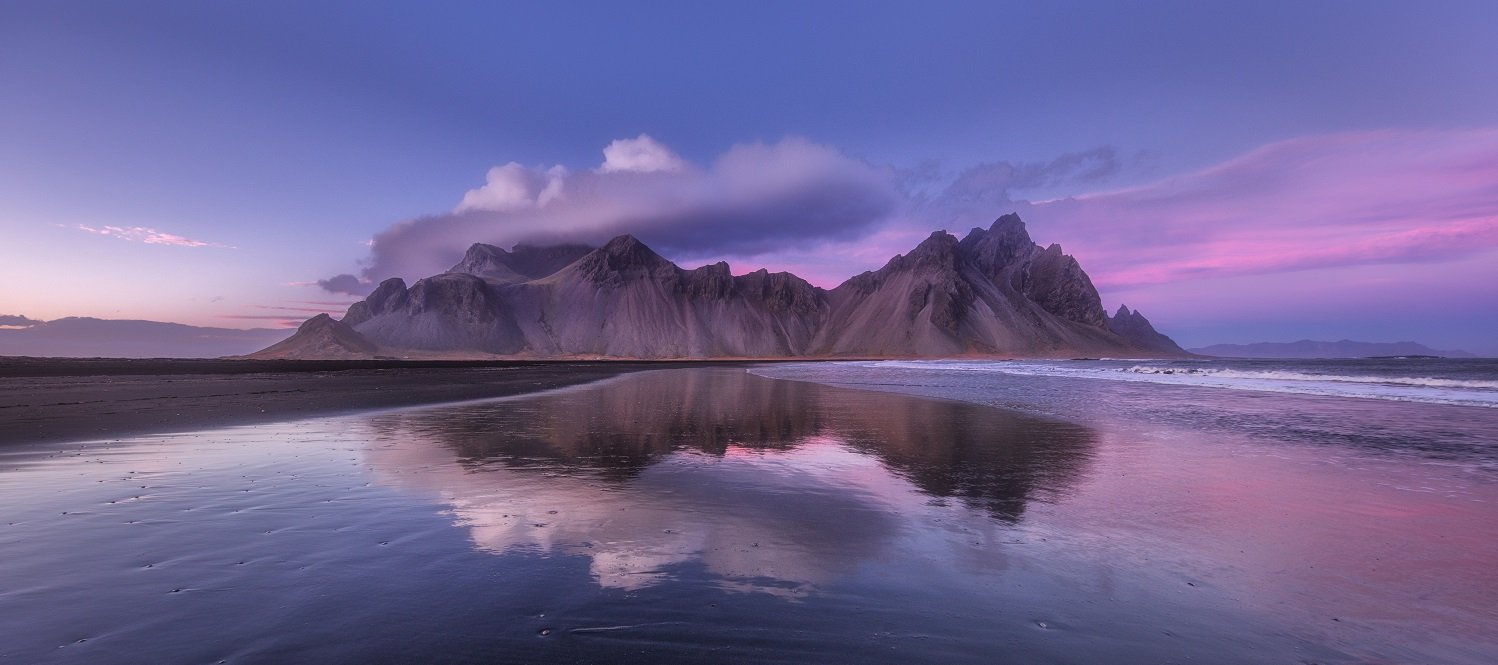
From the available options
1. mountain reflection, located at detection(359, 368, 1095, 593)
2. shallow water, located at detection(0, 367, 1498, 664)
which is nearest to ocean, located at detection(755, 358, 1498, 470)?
shallow water, located at detection(0, 367, 1498, 664)

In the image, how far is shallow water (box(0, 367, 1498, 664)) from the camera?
505 centimetres

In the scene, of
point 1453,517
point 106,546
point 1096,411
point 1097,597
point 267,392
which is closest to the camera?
point 1097,597

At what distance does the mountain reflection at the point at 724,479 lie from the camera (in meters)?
7.73

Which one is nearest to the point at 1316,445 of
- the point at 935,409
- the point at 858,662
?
the point at 935,409

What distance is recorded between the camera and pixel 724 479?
12453mm

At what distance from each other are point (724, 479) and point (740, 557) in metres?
5.08

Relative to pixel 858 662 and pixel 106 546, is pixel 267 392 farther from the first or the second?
pixel 858 662

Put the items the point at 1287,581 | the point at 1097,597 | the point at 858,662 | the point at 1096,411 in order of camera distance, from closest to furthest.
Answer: the point at 858,662, the point at 1097,597, the point at 1287,581, the point at 1096,411

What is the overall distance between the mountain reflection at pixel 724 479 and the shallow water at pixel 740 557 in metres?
0.09

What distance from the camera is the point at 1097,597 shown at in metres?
6.14

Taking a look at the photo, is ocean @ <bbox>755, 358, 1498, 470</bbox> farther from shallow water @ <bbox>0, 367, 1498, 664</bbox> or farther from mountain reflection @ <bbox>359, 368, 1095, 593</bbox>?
mountain reflection @ <bbox>359, 368, 1095, 593</bbox>

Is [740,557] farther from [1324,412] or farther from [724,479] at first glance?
[1324,412]

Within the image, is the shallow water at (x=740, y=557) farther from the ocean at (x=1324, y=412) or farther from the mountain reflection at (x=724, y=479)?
the ocean at (x=1324, y=412)

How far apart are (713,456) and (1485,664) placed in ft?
40.8
